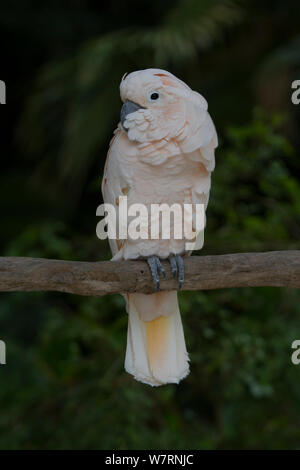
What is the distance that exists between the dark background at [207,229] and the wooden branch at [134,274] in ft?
2.55

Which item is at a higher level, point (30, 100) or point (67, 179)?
point (30, 100)

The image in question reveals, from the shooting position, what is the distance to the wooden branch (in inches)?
52.7

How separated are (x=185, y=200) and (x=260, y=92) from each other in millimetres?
1545

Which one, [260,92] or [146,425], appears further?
[260,92]

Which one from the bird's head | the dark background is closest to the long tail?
the bird's head

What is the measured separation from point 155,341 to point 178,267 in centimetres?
24

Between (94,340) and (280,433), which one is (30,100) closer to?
(94,340)

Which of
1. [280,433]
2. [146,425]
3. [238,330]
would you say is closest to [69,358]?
[146,425]

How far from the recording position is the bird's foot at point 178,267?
144 centimetres

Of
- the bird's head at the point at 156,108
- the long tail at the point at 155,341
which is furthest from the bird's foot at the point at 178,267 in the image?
the bird's head at the point at 156,108

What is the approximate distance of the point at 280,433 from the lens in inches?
97.0

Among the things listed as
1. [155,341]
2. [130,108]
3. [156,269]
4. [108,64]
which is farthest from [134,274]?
[108,64]

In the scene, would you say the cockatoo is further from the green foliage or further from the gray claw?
the green foliage

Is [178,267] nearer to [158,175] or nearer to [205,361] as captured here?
[158,175]
